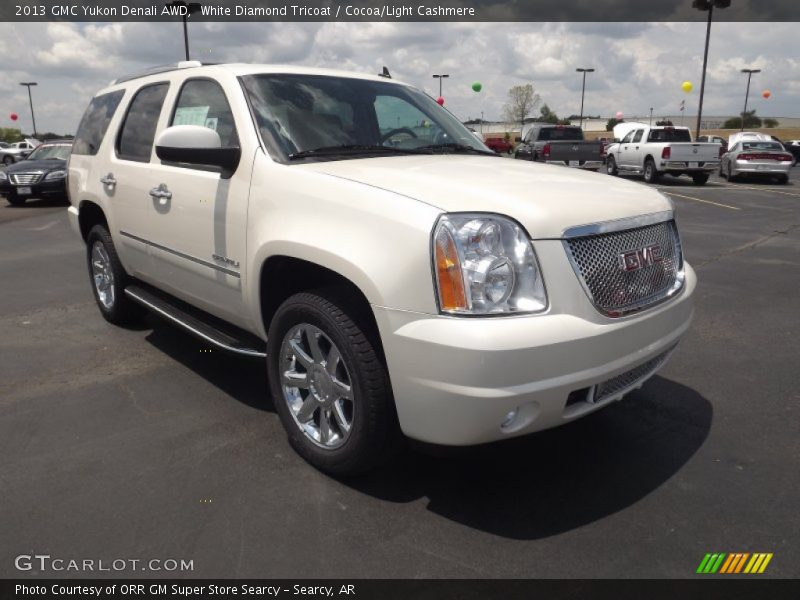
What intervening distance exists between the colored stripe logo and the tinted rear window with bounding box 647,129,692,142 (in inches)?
807

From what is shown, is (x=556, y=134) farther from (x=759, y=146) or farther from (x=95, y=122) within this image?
(x=95, y=122)

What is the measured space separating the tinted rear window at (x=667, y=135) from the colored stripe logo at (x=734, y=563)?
2049cm

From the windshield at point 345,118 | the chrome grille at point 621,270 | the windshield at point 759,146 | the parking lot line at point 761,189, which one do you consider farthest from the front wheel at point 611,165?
the chrome grille at point 621,270

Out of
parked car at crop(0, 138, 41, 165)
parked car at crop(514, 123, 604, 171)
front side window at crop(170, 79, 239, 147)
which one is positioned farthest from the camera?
parked car at crop(0, 138, 41, 165)

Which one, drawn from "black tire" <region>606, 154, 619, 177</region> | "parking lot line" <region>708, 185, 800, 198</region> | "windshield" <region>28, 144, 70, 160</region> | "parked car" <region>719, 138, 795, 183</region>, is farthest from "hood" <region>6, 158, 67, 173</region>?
"parked car" <region>719, 138, 795, 183</region>

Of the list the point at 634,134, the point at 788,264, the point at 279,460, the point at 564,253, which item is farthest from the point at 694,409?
the point at 634,134

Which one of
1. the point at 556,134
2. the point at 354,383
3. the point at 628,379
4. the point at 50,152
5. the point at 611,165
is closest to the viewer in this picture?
the point at 354,383

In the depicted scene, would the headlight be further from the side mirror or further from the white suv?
the side mirror

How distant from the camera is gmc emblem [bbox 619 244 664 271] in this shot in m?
2.79

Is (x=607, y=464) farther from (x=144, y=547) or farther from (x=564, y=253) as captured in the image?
(x=144, y=547)

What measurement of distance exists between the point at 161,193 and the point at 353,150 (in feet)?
4.26

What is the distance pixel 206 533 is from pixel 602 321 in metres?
1.79

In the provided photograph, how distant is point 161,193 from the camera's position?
3955 millimetres

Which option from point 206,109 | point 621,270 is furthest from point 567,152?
point 621,270
